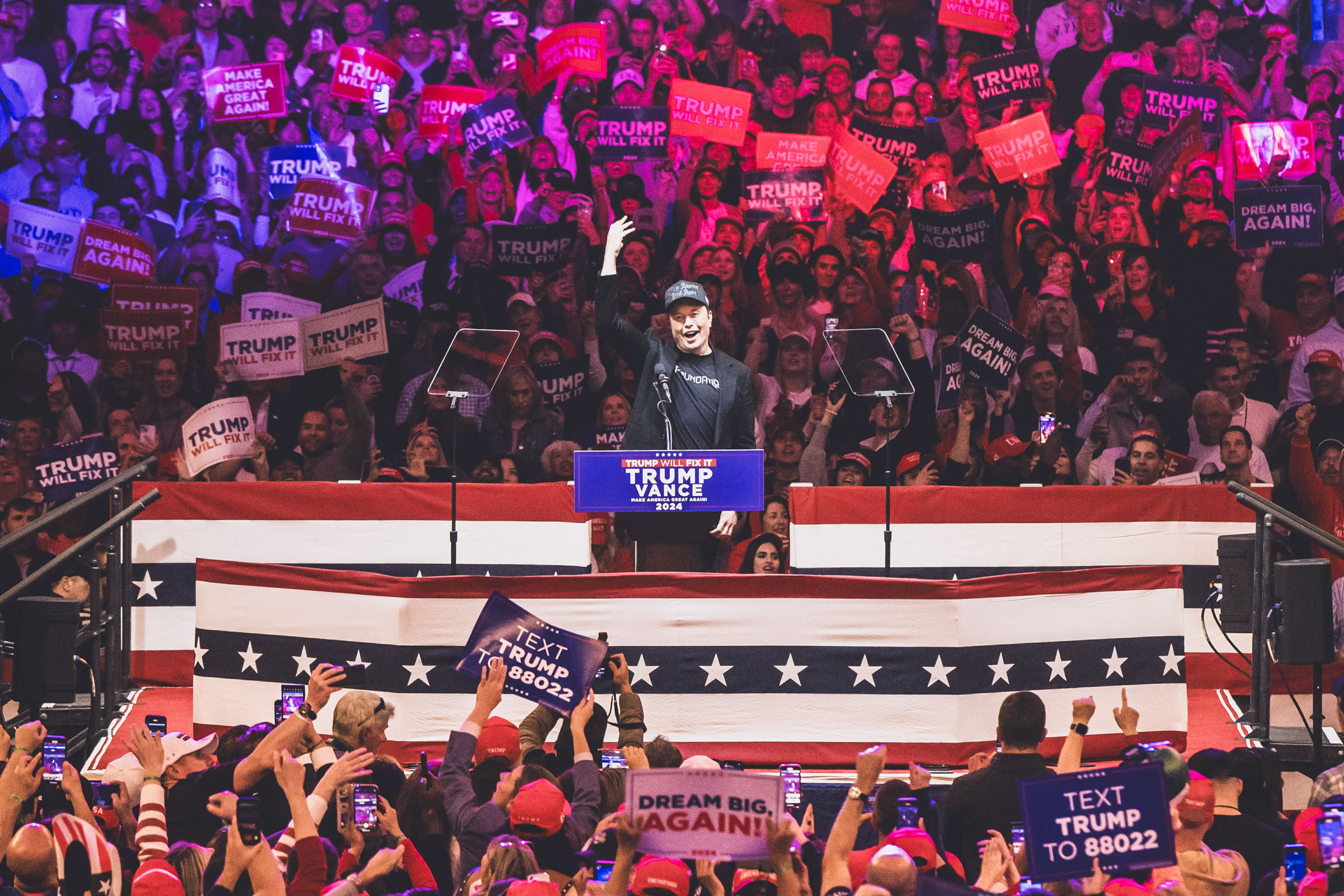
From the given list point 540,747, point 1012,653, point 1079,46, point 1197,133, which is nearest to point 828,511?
point 1012,653

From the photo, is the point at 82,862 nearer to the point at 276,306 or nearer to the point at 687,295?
the point at 687,295

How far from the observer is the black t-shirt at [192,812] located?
5.19 metres

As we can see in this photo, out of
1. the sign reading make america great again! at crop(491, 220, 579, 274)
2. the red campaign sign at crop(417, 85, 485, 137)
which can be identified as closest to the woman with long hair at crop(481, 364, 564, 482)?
the sign reading make america great again! at crop(491, 220, 579, 274)

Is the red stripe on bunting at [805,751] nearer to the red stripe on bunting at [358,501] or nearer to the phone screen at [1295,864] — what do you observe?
the red stripe on bunting at [358,501]

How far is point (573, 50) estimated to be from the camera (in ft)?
43.4

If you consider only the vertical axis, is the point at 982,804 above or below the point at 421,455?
below

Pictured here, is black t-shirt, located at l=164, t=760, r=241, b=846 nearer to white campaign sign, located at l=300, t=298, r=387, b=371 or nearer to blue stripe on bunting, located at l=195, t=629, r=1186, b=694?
blue stripe on bunting, located at l=195, t=629, r=1186, b=694

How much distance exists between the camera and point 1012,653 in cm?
736

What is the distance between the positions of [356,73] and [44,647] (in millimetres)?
7154

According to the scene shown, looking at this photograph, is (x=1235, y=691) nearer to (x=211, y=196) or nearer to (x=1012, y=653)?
(x=1012, y=653)

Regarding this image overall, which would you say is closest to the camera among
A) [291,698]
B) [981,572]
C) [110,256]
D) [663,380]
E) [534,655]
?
[534,655]

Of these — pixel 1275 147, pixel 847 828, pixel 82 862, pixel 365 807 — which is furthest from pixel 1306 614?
pixel 1275 147

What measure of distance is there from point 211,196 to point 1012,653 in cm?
816

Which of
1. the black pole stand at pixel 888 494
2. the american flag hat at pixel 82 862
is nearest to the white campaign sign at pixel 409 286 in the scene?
the black pole stand at pixel 888 494
